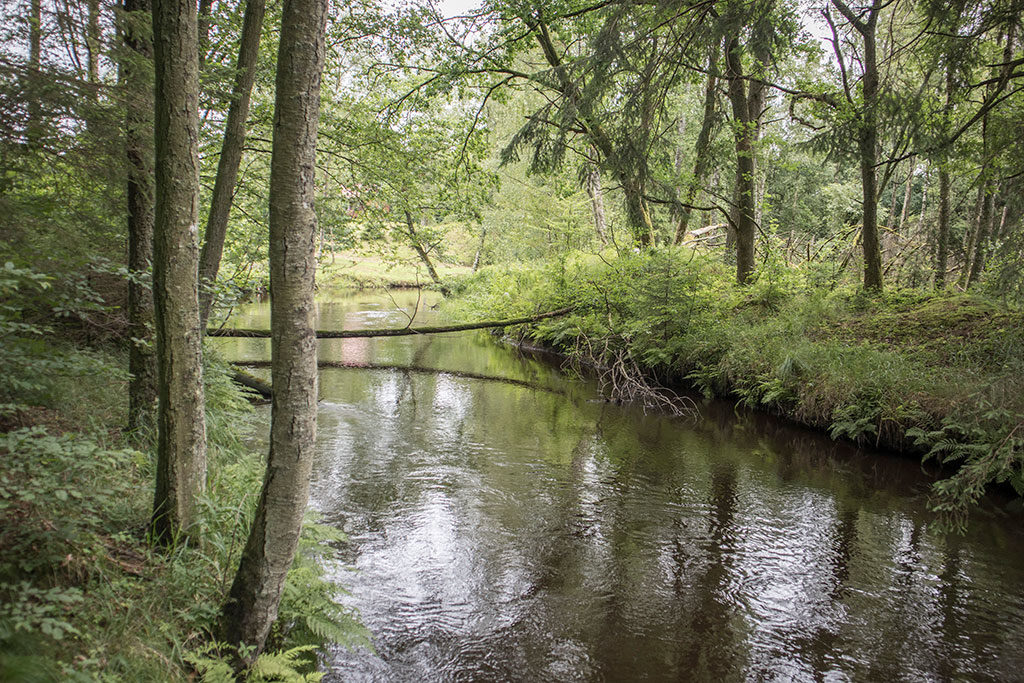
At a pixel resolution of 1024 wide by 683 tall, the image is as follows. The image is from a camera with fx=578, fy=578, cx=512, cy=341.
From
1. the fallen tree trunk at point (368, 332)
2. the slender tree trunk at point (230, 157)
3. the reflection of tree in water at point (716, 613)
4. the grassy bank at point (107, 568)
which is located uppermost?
the slender tree trunk at point (230, 157)

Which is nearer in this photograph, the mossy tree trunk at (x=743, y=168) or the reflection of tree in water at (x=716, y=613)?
the reflection of tree in water at (x=716, y=613)

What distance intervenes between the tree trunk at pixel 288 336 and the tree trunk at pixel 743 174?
32.7ft

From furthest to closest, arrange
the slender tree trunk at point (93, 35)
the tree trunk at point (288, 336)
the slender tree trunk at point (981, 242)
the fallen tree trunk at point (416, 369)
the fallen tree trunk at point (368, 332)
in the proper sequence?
the fallen tree trunk at point (416, 369) < the slender tree trunk at point (981, 242) < the fallen tree trunk at point (368, 332) < the slender tree trunk at point (93, 35) < the tree trunk at point (288, 336)

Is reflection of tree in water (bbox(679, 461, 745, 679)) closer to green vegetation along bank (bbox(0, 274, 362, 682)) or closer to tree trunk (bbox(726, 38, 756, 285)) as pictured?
green vegetation along bank (bbox(0, 274, 362, 682))

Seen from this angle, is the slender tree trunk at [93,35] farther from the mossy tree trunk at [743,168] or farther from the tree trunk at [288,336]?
the mossy tree trunk at [743,168]

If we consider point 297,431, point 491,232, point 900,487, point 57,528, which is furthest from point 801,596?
point 491,232

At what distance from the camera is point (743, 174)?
1244 cm

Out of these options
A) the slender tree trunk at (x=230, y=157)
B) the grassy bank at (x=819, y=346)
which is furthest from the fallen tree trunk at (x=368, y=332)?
the slender tree trunk at (x=230, y=157)

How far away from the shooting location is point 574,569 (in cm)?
525

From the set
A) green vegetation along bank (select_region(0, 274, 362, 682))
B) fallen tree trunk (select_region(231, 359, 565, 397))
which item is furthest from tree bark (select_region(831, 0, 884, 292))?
green vegetation along bank (select_region(0, 274, 362, 682))

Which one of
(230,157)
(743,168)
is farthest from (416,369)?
(230,157)

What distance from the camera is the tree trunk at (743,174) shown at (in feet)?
39.1

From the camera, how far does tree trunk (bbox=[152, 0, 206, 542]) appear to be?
3.41m

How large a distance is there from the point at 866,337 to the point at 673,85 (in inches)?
258
